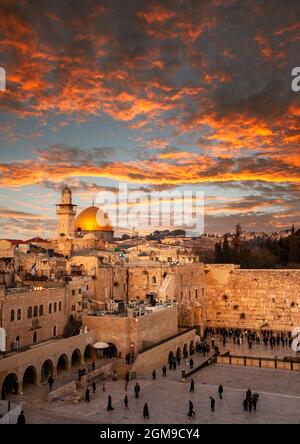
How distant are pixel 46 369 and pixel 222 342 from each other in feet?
48.0

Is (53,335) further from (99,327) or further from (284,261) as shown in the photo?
(284,261)

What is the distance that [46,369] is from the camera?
20.5 meters

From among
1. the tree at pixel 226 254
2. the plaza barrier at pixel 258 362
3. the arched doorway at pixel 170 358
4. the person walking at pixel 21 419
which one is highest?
the tree at pixel 226 254

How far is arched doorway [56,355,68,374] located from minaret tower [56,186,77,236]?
26.2 meters

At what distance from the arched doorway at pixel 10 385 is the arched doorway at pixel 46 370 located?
5.33 ft

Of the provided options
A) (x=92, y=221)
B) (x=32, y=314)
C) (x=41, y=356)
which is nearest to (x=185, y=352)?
(x=32, y=314)

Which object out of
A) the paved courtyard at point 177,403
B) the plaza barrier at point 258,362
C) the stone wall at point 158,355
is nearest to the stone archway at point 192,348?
the stone wall at point 158,355

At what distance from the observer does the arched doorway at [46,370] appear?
19672mm

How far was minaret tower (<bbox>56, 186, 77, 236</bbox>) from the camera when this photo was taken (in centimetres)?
4694

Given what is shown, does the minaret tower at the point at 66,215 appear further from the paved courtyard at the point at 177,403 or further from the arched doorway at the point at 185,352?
the paved courtyard at the point at 177,403

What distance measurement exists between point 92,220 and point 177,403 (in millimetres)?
31369

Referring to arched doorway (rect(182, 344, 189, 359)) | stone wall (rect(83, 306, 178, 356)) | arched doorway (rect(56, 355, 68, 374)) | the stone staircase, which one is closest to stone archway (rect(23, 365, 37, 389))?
arched doorway (rect(56, 355, 68, 374))

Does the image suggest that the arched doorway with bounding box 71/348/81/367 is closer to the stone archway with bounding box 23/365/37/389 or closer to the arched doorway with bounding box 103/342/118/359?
the arched doorway with bounding box 103/342/118/359
